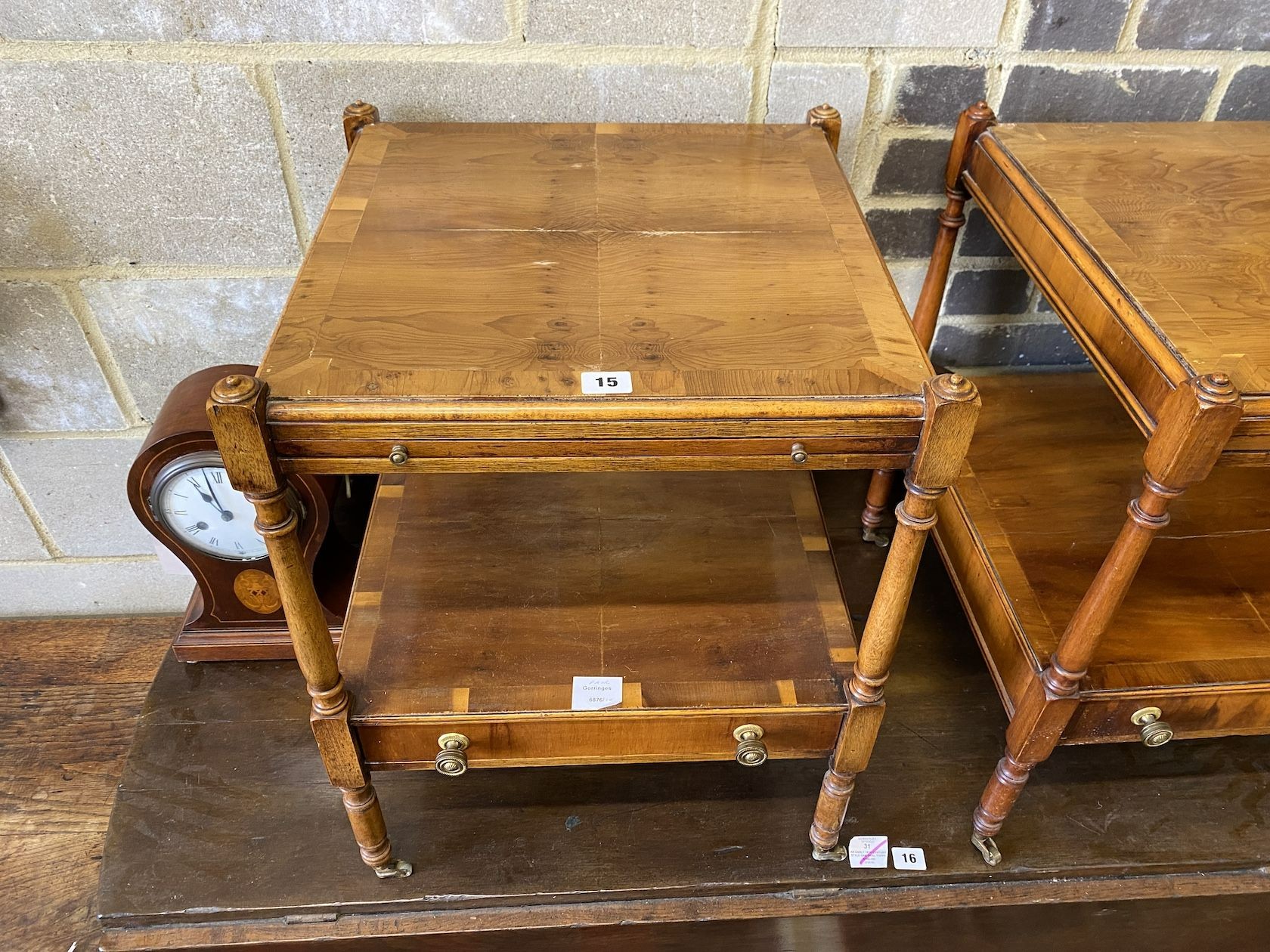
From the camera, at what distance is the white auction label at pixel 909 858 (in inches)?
46.6

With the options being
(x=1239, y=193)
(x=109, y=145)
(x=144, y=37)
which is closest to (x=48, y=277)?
(x=109, y=145)

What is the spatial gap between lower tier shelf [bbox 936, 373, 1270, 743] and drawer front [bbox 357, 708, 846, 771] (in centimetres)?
28

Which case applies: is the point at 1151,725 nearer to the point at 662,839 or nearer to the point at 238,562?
the point at 662,839

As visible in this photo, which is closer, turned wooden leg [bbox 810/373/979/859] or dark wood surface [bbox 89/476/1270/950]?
turned wooden leg [bbox 810/373/979/859]

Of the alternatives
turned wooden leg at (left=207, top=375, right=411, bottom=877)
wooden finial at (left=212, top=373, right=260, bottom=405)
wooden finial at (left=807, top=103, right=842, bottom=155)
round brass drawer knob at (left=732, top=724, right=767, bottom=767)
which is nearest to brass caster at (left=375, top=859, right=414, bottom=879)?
turned wooden leg at (left=207, top=375, right=411, bottom=877)

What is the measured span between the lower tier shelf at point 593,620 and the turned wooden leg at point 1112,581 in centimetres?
22

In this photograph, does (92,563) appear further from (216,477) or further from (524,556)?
(524,556)

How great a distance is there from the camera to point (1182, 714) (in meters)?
1.09

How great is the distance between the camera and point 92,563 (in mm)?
1711

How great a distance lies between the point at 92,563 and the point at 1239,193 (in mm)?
1910

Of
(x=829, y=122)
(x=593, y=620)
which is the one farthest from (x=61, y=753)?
(x=829, y=122)

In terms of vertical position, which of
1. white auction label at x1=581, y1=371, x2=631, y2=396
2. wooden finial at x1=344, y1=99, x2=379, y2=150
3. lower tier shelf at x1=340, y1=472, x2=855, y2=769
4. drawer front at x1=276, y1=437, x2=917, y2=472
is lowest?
lower tier shelf at x1=340, y1=472, x2=855, y2=769

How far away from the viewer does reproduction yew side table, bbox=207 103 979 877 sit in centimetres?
81

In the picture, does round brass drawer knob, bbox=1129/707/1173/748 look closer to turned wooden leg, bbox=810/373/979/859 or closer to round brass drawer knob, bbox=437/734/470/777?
turned wooden leg, bbox=810/373/979/859
